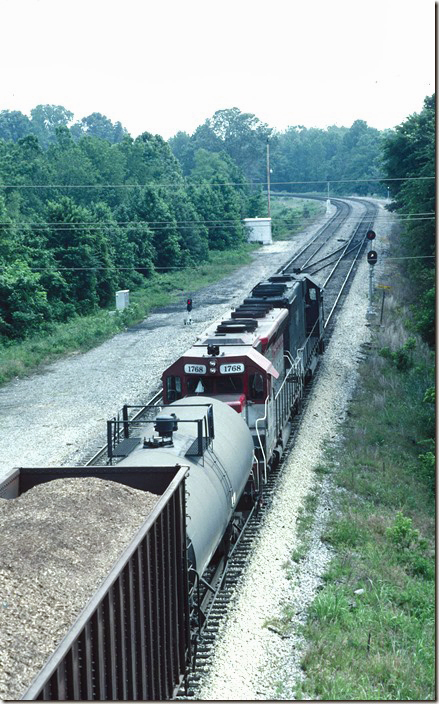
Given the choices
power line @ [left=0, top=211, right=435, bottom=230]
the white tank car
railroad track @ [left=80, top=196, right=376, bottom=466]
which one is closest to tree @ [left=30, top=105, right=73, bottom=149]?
railroad track @ [left=80, top=196, right=376, bottom=466]

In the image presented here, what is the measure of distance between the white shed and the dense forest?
1184 mm

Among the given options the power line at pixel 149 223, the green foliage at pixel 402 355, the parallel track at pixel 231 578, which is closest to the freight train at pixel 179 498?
the parallel track at pixel 231 578

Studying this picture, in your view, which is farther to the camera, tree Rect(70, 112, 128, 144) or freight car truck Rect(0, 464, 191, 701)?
tree Rect(70, 112, 128, 144)

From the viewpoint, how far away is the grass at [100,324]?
114 ft

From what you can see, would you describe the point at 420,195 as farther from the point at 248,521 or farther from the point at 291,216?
the point at 291,216

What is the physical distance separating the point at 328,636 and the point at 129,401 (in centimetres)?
1613

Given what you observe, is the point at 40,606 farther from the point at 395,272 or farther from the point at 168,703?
the point at 395,272

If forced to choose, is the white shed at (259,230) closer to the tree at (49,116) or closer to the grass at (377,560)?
the grass at (377,560)

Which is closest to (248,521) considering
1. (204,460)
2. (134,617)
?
(204,460)

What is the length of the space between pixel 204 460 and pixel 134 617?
4.14m

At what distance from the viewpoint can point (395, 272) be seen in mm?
49438

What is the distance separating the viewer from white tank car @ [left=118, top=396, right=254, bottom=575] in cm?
1051

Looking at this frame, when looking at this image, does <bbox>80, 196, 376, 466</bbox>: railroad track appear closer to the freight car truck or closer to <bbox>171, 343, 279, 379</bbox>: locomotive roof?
<bbox>171, 343, 279, 379</bbox>: locomotive roof

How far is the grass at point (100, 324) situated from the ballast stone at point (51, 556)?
23743 mm
